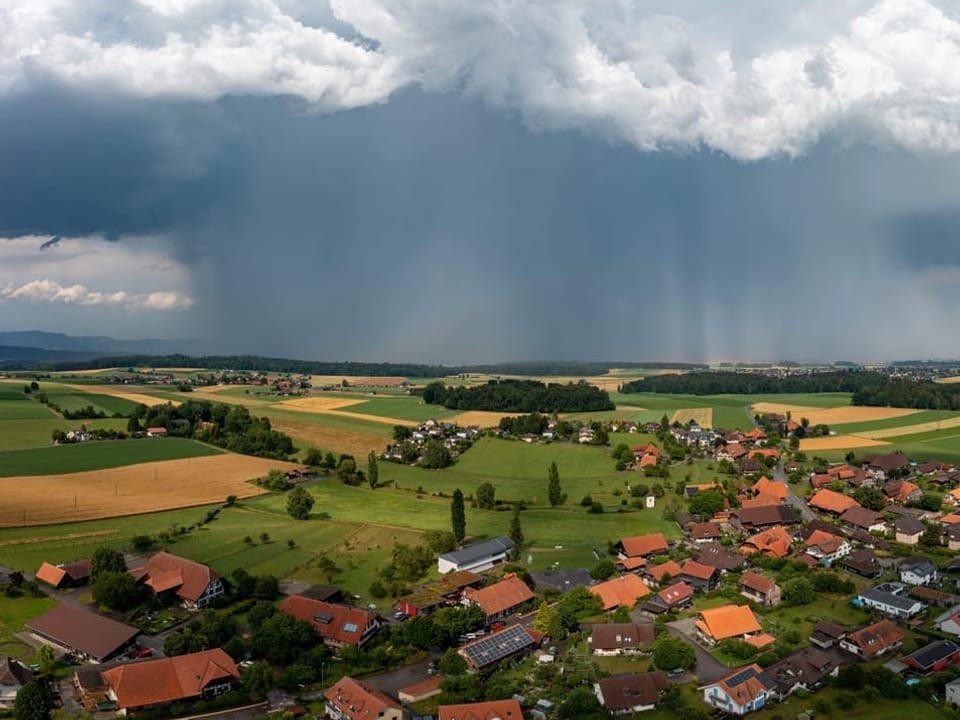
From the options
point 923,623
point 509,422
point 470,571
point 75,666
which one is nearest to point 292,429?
point 509,422

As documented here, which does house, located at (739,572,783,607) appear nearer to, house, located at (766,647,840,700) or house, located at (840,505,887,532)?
house, located at (766,647,840,700)

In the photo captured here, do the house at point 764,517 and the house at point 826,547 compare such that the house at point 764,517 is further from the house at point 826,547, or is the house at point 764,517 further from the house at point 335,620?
the house at point 335,620

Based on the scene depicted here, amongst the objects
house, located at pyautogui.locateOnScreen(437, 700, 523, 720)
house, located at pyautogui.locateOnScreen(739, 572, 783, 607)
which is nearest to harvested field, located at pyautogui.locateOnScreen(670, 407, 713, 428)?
house, located at pyautogui.locateOnScreen(739, 572, 783, 607)

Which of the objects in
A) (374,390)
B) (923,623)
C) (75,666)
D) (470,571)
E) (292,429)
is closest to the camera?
(75,666)

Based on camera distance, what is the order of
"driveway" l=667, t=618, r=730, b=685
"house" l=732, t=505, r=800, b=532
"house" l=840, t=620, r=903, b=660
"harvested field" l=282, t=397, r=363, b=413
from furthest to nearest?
"harvested field" l=282, t=397, r=363, b=413
"house" l=732, t=505, r=800, b=532
"house" l=840, t=620, r=903, b=660
"driveway" l=667, t=618, r=730, b=685

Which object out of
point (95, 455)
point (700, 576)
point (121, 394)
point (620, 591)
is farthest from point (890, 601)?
point (121, 394)

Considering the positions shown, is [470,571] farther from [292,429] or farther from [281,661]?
[292,429]
